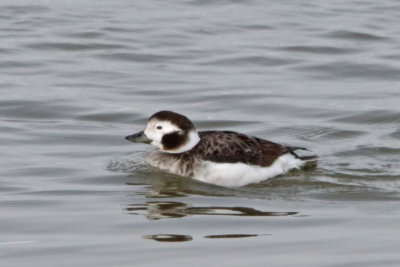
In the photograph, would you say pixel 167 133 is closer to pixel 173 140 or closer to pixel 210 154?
pixel 173 140

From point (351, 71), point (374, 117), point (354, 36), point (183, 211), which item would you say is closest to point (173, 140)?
point (183, 211)

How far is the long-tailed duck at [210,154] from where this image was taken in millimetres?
11672

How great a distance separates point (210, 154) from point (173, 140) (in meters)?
0.42

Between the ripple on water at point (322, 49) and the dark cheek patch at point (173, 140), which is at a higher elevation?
the ripple on water at point (322, 49)

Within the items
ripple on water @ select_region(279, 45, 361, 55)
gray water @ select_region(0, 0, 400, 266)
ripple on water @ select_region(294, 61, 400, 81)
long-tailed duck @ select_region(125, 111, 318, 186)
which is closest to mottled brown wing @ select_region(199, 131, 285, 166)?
long-tailed duck @ select_region(125, 111, 318, 186)

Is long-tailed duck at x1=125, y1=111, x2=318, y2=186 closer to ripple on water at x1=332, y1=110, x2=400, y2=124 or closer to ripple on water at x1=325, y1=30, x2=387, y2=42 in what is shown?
ripple on water at x1=332, y1=110, x2=400, y2=124

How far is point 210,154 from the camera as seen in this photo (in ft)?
38.5

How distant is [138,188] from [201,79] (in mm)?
5974

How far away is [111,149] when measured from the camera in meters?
13.2

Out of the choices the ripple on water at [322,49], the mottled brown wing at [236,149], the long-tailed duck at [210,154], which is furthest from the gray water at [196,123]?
the mottled brown wing at [236,149]

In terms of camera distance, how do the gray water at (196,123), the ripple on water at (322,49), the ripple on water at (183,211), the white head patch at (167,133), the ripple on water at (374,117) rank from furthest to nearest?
the ripple on water at (322,49), the ripple on water at (374,117), the white head patch at (167,133), the ripple on water at (183,211), the gray water at (196,123)

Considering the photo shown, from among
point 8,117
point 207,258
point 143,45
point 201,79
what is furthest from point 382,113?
point 207,258

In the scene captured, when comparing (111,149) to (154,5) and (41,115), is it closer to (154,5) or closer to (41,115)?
(41,115)

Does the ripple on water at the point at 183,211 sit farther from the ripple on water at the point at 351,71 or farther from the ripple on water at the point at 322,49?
the ripple on water at the point at 322,49
